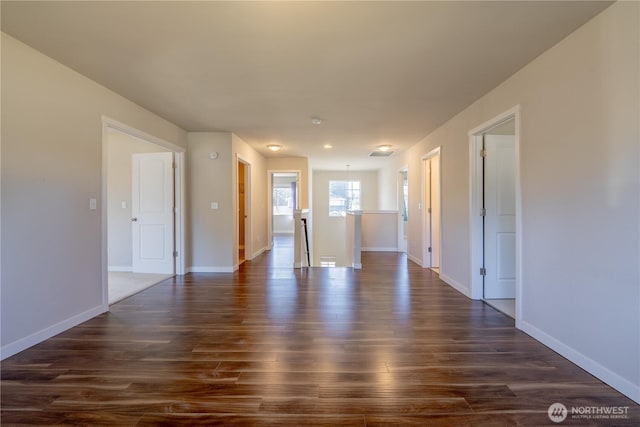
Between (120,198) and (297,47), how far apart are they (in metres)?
4.60

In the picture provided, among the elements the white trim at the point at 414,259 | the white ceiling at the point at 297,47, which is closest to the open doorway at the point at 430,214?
the white trim at the point at 414,259

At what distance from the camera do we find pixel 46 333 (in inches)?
102

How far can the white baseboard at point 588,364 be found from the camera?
180 centimetres

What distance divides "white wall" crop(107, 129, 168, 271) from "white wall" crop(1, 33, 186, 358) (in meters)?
2.28

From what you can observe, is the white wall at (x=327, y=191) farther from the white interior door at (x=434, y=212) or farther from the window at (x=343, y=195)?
the white interior door at (x=434, y=212)

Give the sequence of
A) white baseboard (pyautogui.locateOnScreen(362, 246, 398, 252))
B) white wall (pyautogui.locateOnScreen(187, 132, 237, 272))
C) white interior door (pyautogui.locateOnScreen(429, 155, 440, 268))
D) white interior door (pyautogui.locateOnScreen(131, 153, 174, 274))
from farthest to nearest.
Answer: white baseboard (pyautogui.locateOnScreen(362, 246, 398, 252))
white interior door (pyautogui.locateOnScreen(429, 155, 440, 268))
white wall (pyautogui.locateOnScreen(187, 132, 237, 272))
white interior door (pyautogui.locateOnScreen(131, 153, 174, 274))

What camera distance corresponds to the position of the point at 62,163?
278 cm

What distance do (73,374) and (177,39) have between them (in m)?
2.50

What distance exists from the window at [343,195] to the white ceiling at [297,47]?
7633mm

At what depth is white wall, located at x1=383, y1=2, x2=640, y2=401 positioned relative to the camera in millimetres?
1817
